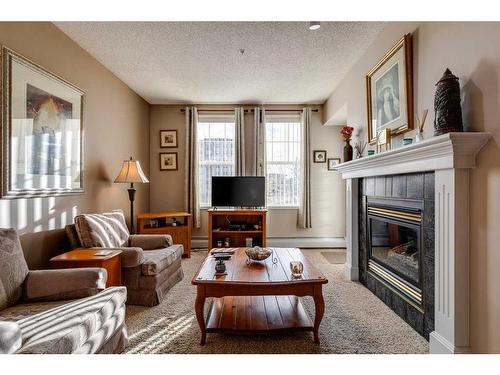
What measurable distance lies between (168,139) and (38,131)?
2.90 m

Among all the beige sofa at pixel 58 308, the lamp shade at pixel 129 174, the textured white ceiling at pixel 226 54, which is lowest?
the beige sofa at pixel 58 308

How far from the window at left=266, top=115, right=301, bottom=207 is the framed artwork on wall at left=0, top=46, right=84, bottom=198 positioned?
3.12 m

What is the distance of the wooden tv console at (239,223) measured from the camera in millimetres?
4738

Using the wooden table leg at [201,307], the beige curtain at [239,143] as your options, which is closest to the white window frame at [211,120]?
the beige curtain at [239,143]

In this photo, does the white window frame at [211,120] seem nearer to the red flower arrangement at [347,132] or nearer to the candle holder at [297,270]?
the red flower arrangement at [347,132]

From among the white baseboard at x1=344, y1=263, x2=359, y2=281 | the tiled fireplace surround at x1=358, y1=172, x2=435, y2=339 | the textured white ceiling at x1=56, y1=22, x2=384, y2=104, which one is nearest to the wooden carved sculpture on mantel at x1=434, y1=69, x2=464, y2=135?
the tiled fireplace surround at x1=358, y1=172, x2=435, y2=339

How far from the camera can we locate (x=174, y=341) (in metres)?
2.07

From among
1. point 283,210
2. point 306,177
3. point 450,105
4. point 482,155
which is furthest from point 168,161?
point 482,155

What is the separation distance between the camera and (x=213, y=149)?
17.5ft

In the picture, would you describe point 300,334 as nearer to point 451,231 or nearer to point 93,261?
point 451,231

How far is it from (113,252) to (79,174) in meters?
1.12

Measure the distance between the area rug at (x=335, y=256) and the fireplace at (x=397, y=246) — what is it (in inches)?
47.5
